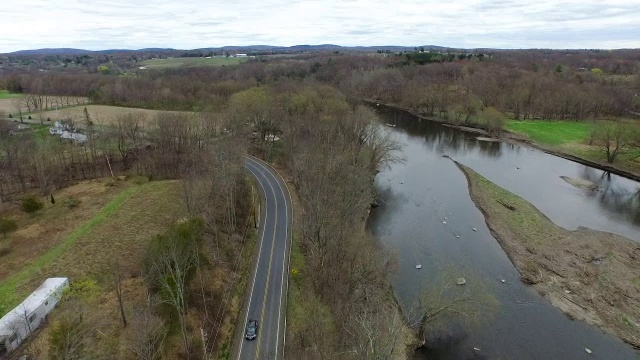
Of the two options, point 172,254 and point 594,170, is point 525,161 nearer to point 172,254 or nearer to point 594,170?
point 594,170

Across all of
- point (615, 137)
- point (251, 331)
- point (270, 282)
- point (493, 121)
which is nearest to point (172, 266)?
point (251, 331)

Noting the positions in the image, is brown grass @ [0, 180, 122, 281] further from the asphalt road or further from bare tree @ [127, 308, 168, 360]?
the asphalt road

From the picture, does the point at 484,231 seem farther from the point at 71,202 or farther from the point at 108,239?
the point at 71,202

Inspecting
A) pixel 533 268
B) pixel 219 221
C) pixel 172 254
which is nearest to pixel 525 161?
pixel 533 268

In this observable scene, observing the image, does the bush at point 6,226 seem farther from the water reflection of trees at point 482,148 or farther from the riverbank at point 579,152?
the riverbank at point 579,152

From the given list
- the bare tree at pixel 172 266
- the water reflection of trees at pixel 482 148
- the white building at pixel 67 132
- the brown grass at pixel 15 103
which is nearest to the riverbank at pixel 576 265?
the water reflection of trees at pixel 482 148

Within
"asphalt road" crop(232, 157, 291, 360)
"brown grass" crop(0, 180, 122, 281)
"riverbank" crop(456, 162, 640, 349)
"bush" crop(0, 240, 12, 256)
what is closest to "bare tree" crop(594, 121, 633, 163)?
"riverbank" crop(456, 162, 640, 349)
